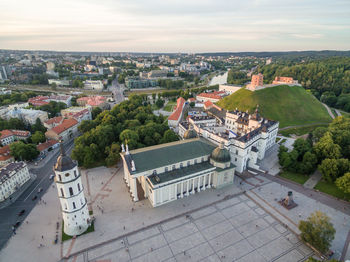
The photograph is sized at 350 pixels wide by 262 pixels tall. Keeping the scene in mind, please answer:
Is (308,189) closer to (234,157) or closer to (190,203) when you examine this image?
(234,157)

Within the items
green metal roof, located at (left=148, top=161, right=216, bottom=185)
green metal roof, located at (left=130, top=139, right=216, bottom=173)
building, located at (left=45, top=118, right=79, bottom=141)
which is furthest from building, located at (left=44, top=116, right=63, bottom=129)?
green metal roof, located at (left=148, top=161, right=216, bottom=185)

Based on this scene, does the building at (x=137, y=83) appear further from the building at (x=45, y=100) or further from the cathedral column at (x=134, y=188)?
the cathedral column at (x=134, y=188)

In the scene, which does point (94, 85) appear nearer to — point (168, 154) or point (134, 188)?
point (168, 154)

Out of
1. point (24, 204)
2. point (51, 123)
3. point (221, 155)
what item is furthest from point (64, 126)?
point (221, 155)

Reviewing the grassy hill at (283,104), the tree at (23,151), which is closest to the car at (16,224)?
the tree at (23,151)

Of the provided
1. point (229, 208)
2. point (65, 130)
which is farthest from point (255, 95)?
point (65, 130)

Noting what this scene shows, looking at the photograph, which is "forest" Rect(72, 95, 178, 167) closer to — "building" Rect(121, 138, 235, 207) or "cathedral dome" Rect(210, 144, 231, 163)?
"building" Rect(121, 138, 235, 207)

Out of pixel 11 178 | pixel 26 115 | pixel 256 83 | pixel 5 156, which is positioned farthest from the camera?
pixel 256 83
